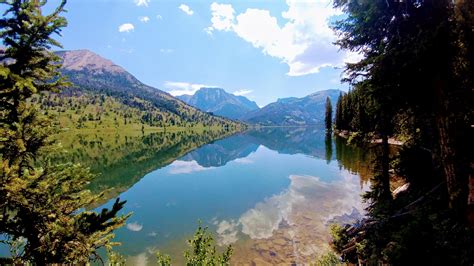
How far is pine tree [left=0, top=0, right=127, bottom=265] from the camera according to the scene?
680 centimetres

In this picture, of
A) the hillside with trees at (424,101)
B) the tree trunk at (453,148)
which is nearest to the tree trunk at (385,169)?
the hillside with trees at (424,101)

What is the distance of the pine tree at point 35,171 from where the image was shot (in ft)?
22.3

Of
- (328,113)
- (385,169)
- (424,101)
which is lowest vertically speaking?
(385,169)

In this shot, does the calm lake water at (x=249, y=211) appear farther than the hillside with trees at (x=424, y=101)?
Yes

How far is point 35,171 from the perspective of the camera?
22.5ft

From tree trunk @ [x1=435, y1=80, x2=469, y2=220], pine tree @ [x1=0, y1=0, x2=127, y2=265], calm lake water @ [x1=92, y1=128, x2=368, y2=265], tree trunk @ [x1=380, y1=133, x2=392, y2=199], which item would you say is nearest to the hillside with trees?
tree trunk @ [x1=435, y1=80, x2=469, y2=220]

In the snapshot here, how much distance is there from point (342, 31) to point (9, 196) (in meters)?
16.8

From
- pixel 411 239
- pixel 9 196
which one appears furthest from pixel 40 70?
pixel 411 239

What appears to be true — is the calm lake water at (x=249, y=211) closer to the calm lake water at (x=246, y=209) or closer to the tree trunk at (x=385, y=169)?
the calm lake water at (x=246, y=209)

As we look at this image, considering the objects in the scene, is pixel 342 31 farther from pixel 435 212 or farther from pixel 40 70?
pixel 40 70

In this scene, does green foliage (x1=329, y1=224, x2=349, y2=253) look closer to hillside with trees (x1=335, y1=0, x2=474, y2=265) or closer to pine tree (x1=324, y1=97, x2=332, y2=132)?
hillside with trees (x1=335, y1=0, x2=474, y2=265)

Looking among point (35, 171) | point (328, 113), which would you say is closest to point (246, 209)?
point (35, 171)

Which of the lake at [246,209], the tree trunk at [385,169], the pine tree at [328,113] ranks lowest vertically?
the lake at [246,209]

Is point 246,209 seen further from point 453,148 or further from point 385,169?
point 453,148
